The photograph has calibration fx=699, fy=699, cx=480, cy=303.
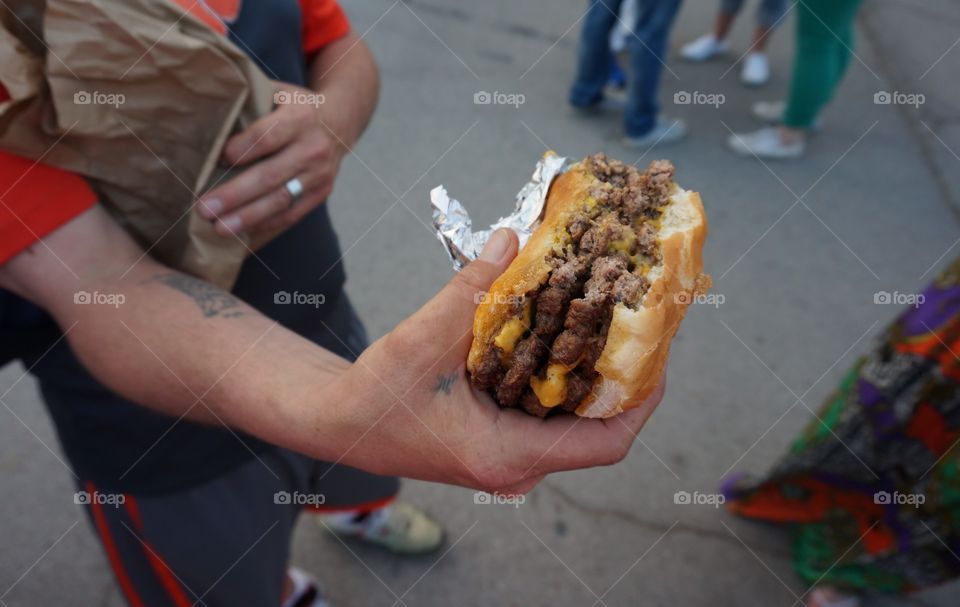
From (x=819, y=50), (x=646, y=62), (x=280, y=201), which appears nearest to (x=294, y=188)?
(x=280, y=201)

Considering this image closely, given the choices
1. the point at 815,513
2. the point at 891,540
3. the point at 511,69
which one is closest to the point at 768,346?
the point at 815,513

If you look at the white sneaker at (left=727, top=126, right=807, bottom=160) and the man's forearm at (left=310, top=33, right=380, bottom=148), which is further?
the white sneaker at (left=727, top=126, right=807, bottom=160)

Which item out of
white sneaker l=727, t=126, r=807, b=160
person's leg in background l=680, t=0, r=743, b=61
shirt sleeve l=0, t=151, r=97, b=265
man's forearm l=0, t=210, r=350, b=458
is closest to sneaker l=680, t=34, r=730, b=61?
person's leg in background l=680, t=0, r=743, b=61

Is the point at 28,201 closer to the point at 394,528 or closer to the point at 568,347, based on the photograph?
the point at 568,347

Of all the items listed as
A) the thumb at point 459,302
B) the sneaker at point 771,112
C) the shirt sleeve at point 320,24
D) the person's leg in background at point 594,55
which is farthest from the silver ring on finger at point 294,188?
the sneaker at point 771,112

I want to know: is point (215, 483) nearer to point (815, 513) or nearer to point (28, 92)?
point (28, 92)

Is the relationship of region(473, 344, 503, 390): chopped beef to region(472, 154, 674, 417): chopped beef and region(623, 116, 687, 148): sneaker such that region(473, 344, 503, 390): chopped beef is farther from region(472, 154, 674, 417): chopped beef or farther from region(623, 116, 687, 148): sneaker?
region(623, 116, 687, 148): sneaker
